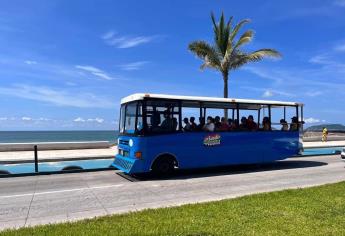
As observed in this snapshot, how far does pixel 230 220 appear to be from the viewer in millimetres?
7418

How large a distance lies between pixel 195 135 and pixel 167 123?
1.32 meters

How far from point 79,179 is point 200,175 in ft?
14.2

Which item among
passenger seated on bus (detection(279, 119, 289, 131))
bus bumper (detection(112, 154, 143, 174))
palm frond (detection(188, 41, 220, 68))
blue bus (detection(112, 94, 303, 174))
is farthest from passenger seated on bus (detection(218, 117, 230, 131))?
palm frond (detection(188, 41, 220, 68))

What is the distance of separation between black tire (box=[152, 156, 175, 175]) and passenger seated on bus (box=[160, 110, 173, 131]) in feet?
3.34

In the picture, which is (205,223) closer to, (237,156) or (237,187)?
(237,187)

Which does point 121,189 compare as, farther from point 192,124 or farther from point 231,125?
point 231,125

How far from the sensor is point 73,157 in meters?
20.9

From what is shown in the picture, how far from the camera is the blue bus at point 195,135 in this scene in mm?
13625

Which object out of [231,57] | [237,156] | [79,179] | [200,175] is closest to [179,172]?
[200,175]

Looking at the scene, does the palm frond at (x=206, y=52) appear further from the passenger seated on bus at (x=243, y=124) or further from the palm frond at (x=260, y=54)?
the passenger seated on bus at (x=243, y=124)

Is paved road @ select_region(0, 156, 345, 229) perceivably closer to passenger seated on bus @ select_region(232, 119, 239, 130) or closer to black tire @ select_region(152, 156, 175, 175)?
black tire @ select_region(152, 156, 175, 175)

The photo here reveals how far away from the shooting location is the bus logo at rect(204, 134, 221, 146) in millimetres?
15039

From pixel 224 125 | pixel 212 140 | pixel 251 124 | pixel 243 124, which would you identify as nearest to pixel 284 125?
pixel 251 124

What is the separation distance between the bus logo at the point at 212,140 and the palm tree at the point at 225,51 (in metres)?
11.0
